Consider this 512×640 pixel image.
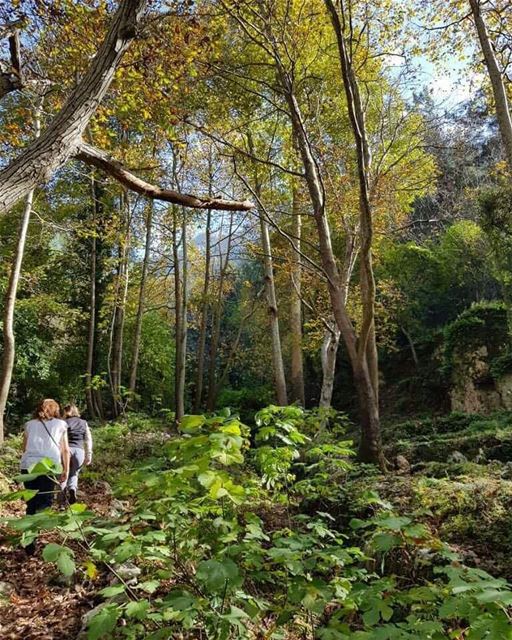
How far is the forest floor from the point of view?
3295mm

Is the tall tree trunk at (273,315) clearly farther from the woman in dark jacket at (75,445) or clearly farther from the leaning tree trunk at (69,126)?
the leaning tree trunk at (69,126)

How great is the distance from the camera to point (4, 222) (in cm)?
1504

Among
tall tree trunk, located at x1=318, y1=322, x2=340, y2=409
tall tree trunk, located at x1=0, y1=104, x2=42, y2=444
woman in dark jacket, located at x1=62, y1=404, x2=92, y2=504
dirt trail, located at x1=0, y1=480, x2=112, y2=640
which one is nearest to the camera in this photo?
dirt trail, located at x1=0, y1=480, x2=112, y2=640

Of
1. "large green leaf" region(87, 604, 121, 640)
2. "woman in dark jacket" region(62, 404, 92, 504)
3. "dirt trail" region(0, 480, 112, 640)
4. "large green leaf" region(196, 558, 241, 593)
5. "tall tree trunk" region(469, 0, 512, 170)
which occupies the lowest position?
"dirt trail" region(0, 480, 112, 640)

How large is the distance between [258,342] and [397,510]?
53.8 ft

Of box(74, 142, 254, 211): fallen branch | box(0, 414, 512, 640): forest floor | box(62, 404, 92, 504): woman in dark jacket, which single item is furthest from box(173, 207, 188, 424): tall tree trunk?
box(74, 142, 254, 211): fallen branch

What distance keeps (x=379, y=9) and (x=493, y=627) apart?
8560 millimetres

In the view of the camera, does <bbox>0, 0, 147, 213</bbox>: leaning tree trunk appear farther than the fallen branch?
No

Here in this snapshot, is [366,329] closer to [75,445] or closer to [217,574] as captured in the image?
[75,445]

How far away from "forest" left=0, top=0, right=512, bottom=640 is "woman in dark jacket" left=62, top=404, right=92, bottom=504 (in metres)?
0.07

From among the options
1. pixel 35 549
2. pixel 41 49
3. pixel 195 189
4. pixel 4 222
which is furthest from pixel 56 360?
pixel 35 549

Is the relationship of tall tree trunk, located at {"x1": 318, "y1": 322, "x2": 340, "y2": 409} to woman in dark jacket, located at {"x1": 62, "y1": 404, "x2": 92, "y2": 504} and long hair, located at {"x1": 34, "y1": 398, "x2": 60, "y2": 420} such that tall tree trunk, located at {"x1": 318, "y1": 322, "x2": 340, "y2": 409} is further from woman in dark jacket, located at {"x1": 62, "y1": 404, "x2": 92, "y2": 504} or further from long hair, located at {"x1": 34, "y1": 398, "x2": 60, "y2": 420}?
long hair, located at {"x1": 34, "y1": 398, "x2": 60, "y2": 420}

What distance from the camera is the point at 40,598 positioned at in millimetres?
3539

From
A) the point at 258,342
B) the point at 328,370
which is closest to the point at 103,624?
the point at 328,370
